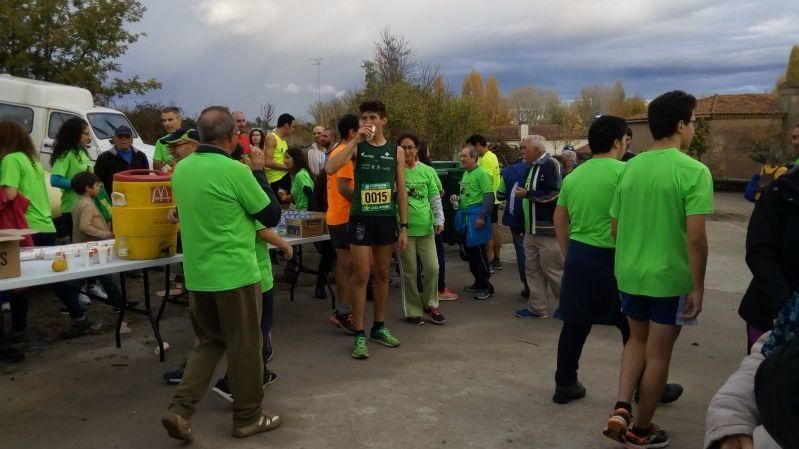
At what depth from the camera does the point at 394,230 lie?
5031 mm

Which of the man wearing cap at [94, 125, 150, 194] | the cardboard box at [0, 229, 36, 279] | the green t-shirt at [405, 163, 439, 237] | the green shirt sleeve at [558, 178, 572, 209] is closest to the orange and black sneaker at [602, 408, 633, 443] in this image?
the green shirt sleeve at [558, 178, 572, 209]

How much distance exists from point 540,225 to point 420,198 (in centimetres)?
124

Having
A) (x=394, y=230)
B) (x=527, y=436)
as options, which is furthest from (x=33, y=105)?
(x=527, y=436)

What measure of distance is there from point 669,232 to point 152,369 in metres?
3.80

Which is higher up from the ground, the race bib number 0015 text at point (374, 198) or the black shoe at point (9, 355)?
the race bib number 0015 text at point (374, 198)

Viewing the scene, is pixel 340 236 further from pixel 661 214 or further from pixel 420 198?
pixel 661 214

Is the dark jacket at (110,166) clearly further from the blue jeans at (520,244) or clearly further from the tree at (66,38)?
the tree at (66,38)

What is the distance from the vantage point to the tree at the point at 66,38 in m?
20.3

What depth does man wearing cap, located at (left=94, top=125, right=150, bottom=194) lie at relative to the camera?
721cm

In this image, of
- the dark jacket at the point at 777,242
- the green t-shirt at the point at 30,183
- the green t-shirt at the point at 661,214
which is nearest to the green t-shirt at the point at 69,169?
the green t-shirt at the point at 30,183

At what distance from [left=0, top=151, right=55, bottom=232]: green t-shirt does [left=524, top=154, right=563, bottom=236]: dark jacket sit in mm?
4490

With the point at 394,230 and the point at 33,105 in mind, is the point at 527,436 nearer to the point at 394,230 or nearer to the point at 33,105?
the point at 394,230

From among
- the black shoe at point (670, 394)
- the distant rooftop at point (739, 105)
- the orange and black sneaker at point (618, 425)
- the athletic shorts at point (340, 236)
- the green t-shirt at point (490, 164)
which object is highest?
the distant rooftop at point (739, 105)

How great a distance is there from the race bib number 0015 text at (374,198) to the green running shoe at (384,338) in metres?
1.11
